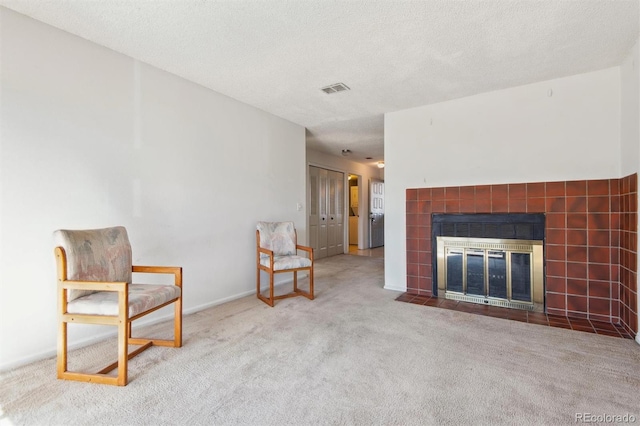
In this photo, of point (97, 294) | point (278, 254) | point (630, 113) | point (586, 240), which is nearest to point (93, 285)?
point (97, 294)

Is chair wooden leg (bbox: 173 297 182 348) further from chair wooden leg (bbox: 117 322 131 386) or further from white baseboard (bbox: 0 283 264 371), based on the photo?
white baseboard (bbox: 0 283 264 371)

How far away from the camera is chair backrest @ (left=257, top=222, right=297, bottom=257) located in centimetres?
363

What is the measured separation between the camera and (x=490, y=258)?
10.8ft

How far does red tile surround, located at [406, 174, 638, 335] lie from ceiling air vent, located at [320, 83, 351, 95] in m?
1.92

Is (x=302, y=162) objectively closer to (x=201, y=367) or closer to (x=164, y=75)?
(x=164, y=75)

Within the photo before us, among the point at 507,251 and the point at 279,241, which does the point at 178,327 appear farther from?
the point at 507,251

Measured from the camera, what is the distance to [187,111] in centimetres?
304

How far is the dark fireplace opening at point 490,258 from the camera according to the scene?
3.09m

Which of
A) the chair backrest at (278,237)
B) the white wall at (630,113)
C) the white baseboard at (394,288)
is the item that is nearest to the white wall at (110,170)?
the chair backrest at (278,237)

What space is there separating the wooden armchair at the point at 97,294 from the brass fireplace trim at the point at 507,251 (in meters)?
2.93

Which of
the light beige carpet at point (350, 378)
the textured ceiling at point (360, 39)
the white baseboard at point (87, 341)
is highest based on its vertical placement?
the textured ceiling at point (360, 39)

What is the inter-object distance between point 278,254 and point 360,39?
8.15 ft

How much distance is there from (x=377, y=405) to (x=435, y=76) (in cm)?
283

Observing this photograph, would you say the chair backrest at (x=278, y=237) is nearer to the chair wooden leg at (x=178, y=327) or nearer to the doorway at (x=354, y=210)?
the chair wooden leg at (x=178, y=327)
